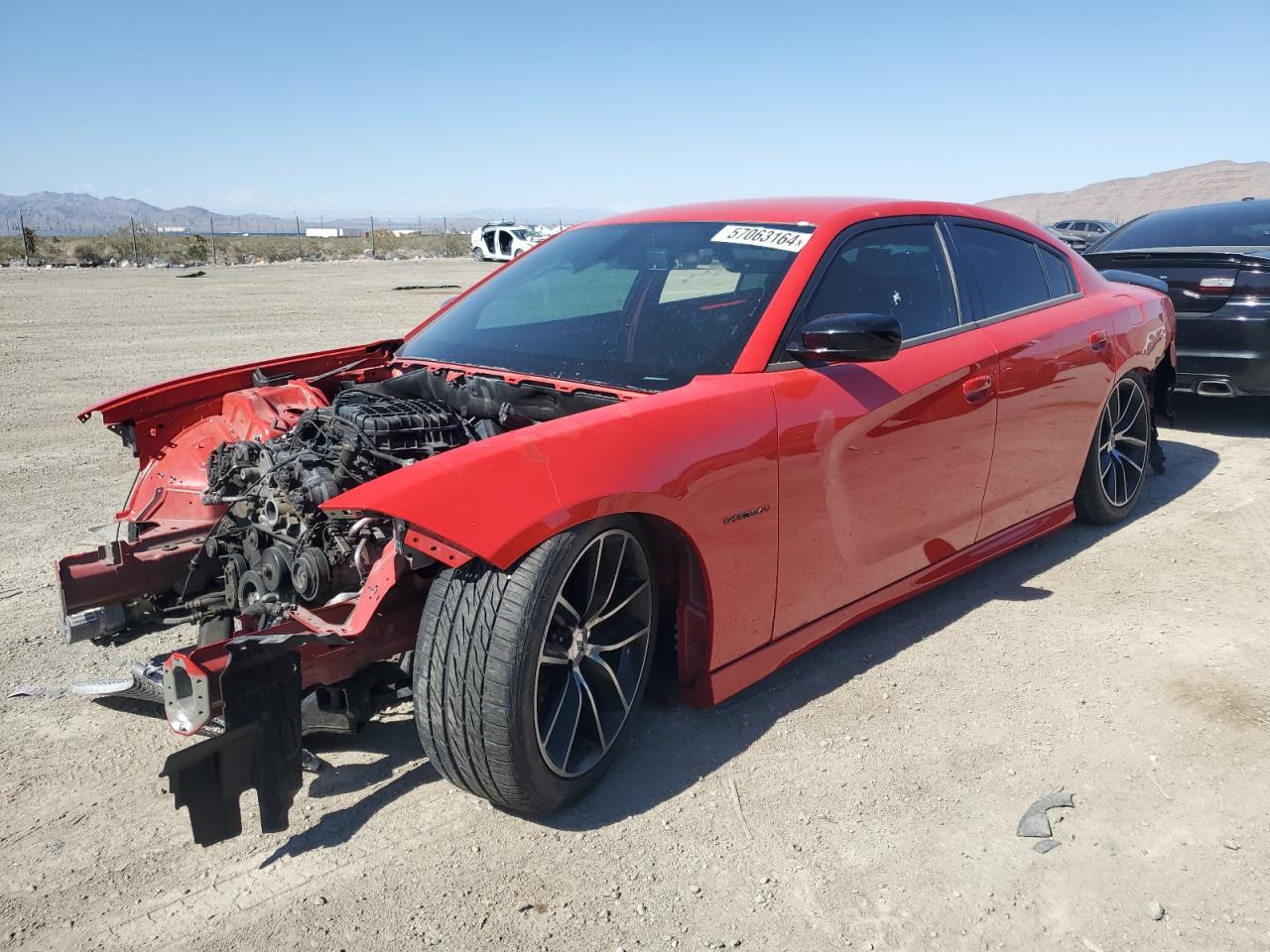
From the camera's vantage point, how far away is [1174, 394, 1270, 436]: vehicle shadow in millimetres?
7402

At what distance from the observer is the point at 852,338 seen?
2.99 m

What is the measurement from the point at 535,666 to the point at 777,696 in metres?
1.20

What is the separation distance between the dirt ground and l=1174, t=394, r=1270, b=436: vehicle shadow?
11.7ft

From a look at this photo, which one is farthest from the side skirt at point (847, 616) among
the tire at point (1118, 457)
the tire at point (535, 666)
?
the tire at point (1118, 457)

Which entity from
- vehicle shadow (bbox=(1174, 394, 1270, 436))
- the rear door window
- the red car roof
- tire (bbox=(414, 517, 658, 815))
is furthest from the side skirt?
vehicle shadow (bbox=(1174, 394, 1270, 436))

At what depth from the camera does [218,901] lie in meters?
2.39

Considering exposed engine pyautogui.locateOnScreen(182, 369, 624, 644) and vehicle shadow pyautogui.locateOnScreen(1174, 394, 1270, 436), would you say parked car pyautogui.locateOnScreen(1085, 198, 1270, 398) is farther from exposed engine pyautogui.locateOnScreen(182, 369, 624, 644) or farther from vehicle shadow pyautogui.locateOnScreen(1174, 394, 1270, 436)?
exposed engine pyautogui.locateOnScreen(182, 369, 624, 644)

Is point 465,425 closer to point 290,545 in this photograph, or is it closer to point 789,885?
point 290,545

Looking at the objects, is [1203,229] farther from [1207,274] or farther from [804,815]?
[804,815]

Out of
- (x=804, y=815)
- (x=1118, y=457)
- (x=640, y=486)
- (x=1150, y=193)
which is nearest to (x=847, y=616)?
(x=804, y=815)

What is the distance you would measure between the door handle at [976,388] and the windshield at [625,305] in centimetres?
85

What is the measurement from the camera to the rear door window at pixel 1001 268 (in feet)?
13.2

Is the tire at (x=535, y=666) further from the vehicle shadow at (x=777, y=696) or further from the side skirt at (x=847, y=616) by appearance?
the side skirt at (x=847, y=616)

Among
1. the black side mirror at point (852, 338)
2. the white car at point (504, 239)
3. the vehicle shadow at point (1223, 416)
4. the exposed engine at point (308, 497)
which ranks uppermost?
the white car at point (504, 239)
